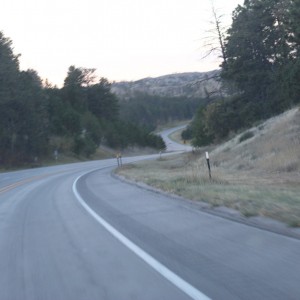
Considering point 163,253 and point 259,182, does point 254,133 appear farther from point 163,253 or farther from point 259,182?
point 163,253

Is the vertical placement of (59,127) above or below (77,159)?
above

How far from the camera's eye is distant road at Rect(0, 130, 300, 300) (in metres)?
6.80

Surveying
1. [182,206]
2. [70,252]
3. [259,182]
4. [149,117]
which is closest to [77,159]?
[259,182]

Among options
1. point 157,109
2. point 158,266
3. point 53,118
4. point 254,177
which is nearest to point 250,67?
point 254,177

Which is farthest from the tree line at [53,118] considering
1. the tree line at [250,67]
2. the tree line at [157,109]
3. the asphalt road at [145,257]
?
the tree line at [157,109]

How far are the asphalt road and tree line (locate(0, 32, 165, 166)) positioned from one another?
43.8 meters

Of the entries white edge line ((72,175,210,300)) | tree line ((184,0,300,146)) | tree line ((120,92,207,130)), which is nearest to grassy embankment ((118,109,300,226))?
white edge line ((72,175,210,300))

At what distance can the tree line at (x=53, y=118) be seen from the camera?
5797cm

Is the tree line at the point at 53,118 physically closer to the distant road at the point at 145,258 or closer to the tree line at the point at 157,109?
the distant road at the point at 145,258

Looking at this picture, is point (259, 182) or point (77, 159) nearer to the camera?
point (259, 182)

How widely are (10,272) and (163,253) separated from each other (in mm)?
2407

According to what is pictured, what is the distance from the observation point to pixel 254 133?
37656 mm

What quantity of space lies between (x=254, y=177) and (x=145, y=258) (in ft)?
50.3

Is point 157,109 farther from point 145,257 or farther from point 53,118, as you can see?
point 145,257
